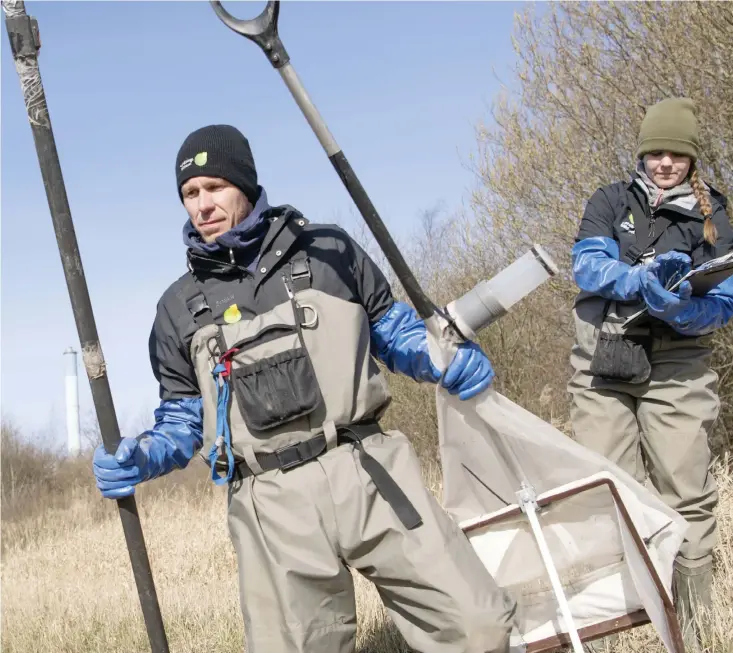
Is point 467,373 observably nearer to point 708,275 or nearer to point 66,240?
point 708,275

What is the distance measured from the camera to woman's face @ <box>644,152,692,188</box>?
13.1ft

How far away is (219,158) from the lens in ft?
10.3

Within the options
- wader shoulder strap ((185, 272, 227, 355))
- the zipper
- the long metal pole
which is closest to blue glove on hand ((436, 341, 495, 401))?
wader shoulder strap ((185, 272, 227, 355))

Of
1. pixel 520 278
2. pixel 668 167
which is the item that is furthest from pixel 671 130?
pixel 520 278

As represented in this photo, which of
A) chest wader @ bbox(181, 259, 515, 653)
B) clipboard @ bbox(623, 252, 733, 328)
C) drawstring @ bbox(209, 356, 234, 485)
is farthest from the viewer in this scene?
clipboard @ bbox(623, 252, 733, 328)

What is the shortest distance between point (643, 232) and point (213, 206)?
1988 mm

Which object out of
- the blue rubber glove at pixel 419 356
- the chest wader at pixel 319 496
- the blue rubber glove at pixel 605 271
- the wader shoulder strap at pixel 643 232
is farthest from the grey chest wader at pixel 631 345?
the chest wader at pixel 319 496

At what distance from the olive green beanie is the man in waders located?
157cm

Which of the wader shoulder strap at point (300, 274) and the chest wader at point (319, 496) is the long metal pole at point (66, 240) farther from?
the wader shoulder strap at point (300, 274)

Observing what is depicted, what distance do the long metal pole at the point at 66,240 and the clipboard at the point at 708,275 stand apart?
229 centimetres

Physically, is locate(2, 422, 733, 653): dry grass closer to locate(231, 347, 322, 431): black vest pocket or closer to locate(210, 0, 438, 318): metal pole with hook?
locate(231, 347, 322, 431): black vest pocket

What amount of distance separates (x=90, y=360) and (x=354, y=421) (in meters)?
1.01

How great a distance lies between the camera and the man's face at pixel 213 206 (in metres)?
3.13

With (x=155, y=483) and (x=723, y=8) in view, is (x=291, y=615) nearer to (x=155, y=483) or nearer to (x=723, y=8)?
(x=723, y=8)
